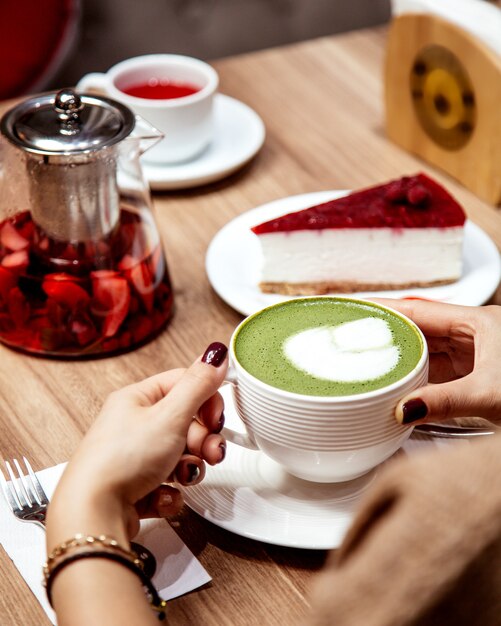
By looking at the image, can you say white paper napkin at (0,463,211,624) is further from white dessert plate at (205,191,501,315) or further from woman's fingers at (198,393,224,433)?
white dessert plate at (205,191,501,315)

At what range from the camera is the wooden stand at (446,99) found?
1326 mm

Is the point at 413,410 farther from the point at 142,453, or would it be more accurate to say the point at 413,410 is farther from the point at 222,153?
the point at 222,153

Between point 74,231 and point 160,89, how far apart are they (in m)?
0.52

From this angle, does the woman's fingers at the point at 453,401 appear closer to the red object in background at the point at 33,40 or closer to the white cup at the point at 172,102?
the white cup at the point at 172,102

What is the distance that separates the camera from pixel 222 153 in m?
1.46

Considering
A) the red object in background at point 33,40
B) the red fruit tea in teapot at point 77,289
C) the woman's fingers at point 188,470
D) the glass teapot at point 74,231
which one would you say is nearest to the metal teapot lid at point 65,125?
the glass teapot at point 74,231

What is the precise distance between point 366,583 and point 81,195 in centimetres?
68

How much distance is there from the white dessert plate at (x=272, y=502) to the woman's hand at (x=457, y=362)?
0.11m

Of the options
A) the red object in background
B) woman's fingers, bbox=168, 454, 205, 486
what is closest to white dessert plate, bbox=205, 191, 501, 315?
woman's fingers, bbox=168, 454, 205, 486

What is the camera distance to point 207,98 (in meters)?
1.39

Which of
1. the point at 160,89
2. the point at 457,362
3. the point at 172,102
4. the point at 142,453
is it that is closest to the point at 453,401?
the point at 457,362

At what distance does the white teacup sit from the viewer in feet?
2.39

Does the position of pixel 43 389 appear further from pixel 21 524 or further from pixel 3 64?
pixel 3 64

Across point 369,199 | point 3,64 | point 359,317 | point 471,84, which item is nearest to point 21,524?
point 359,317
